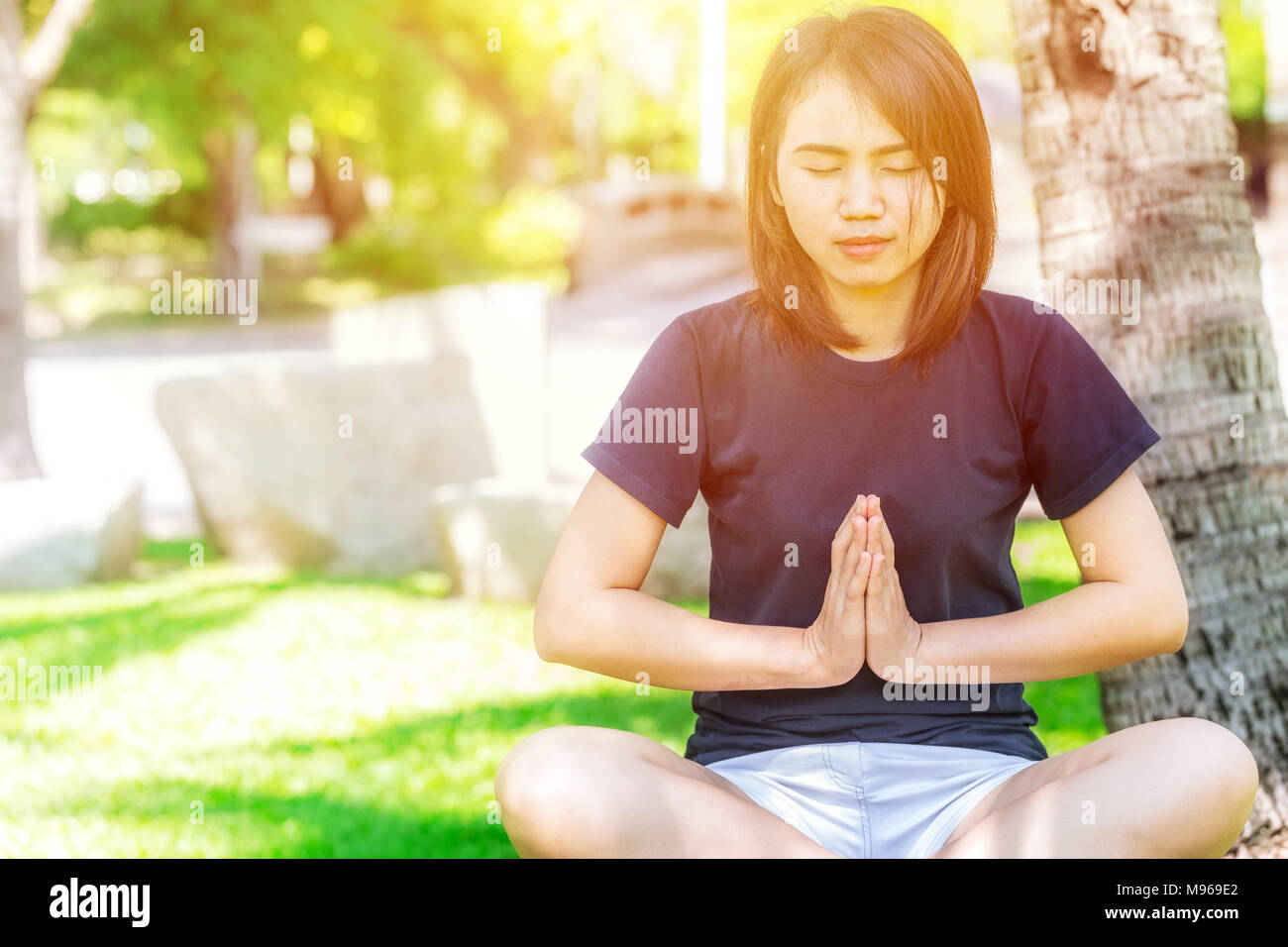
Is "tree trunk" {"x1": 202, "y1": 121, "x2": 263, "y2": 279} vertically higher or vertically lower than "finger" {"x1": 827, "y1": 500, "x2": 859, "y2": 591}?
higher

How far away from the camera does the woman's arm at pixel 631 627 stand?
227 centimetres

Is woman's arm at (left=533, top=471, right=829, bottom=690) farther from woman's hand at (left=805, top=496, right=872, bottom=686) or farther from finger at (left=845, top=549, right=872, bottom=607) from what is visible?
finger at (left=845, top=549, right=872, bottom=607)

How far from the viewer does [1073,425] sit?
92.9 inches

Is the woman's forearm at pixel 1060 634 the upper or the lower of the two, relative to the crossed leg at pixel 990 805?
upper

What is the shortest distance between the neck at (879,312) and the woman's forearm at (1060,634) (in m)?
0.49

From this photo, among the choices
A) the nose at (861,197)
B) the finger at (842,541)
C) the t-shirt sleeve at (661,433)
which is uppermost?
the nose at (861,197)

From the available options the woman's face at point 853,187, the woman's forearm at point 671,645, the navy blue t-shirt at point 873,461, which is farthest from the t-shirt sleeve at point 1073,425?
the woman's forearm at point 671,645

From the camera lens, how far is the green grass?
3.72 meters

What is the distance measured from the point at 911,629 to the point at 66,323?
22.1 metres

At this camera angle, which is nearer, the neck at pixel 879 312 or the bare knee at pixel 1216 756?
the bare knee at pixel 1216 756

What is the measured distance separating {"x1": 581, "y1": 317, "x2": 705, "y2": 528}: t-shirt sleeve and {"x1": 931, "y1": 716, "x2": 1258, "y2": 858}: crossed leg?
2.35ft

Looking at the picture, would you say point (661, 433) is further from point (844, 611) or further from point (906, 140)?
point (906, 140)

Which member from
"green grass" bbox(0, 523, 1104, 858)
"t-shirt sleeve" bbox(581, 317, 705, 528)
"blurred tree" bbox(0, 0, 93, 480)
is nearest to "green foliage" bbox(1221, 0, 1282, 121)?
"blurred tree" bbox(0, 0, 93, 480)

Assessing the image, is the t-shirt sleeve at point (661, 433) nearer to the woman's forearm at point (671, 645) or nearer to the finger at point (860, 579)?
the woman's forearm at point (671, 645)
